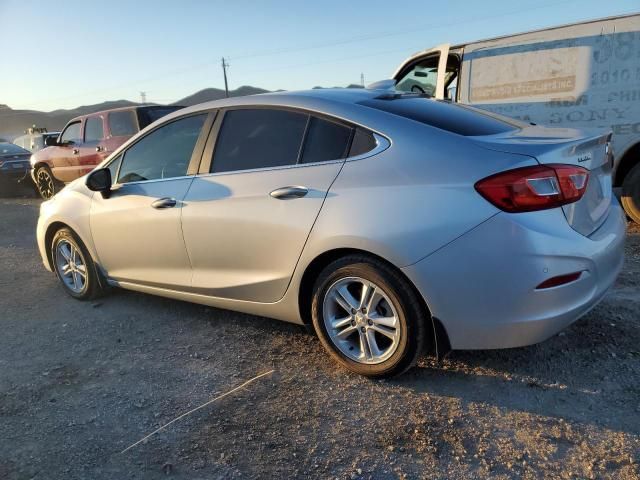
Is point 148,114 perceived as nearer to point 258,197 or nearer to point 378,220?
point 258,197

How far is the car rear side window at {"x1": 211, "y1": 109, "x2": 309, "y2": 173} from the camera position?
3.18 metres

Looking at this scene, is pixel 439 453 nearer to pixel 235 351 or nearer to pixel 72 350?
pixel 235 351

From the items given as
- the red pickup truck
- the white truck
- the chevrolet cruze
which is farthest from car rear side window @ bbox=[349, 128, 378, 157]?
the red pickup truck

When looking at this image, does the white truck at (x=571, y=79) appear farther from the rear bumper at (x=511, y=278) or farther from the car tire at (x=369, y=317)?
the car tire at (x=369, y=317)

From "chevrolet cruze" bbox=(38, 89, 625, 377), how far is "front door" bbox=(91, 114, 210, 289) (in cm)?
2

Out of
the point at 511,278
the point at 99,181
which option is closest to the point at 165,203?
the point at 99,181

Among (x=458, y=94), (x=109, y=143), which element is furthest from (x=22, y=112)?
(x=458, y=94)

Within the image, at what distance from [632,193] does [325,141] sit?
415 cm

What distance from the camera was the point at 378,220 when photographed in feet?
8.82

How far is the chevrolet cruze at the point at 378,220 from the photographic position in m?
2.46

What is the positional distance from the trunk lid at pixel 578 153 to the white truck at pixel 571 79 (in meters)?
2.84

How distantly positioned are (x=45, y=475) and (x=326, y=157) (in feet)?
6.85

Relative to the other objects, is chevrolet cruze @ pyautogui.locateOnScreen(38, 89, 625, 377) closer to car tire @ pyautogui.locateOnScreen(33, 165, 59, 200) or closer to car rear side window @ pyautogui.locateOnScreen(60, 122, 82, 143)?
car rear side window @ pyautogui.locateOnScreen(60, 122, 82, 143)

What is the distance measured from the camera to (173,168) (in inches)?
149
